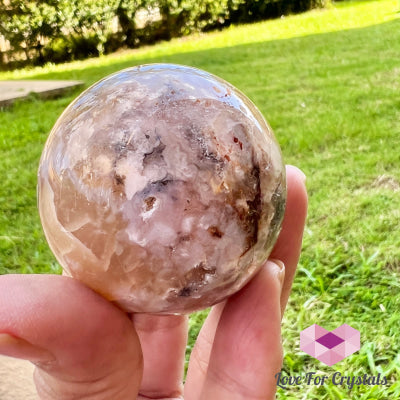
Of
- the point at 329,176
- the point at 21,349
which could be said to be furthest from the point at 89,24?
the point at 21,349

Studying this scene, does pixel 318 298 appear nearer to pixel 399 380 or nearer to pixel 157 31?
pixel 399 380

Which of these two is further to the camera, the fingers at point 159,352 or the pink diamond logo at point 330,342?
the pink diamond logo at point 330,342

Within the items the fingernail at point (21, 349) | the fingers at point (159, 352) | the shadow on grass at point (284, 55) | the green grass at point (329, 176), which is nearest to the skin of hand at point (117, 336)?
the fingernail at point (21, 349)

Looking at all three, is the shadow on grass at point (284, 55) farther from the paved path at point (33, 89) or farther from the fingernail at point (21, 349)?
the fingernail at point (21, 349)

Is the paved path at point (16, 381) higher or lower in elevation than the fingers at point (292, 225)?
lower

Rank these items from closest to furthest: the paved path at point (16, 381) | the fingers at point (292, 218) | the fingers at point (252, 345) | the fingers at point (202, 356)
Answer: the fingers at point (252, 345)
the fingers at point (292, 218)
the fingers at point (202, 356)
the paved path at point (16, 381)

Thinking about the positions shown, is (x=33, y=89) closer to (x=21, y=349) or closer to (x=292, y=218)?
(x=292, y=218)

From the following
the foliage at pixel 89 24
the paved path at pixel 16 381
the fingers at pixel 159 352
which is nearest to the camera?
the fingers at pixel 159 352
